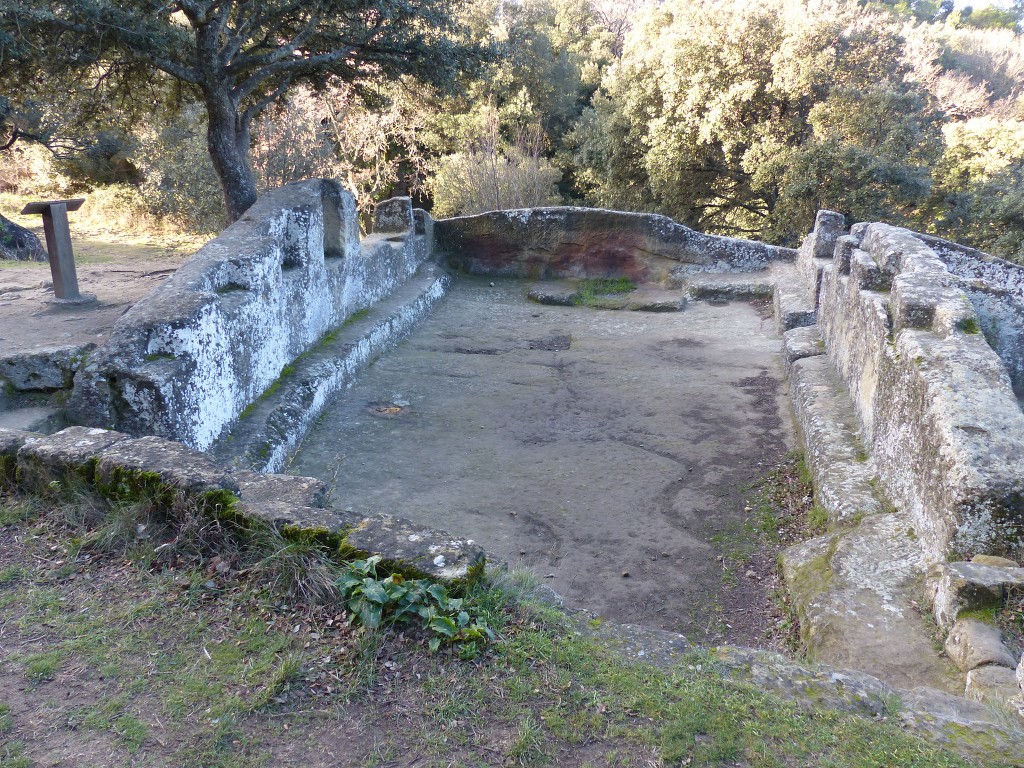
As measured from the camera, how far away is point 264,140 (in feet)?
57.1

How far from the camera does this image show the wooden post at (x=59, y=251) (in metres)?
7.66

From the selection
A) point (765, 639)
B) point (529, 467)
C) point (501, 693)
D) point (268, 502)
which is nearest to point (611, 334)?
point (529, 467)

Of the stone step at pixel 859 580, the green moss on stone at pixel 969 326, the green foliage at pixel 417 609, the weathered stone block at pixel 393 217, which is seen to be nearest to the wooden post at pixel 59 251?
the weathered stone block at pixel 393 217

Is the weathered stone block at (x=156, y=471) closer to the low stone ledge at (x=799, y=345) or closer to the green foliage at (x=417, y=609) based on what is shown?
the green foliage at (x=417, y=609)

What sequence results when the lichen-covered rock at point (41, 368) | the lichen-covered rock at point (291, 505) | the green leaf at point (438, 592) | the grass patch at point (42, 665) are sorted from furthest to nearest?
the lichen-covered rock at point (41, 368), the lichen-covered rock at point (291, 505), the green leaf at point (438, 592), the grass patch at point (42, 665)

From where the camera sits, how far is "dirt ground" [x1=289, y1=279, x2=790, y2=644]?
174 inches

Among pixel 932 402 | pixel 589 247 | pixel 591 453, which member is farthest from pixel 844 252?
pixel 589 247

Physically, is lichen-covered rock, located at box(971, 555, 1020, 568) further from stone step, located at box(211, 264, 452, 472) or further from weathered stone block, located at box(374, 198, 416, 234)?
weathered stone block, located at box(374, 198, 416, 234)

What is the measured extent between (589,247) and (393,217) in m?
2.83

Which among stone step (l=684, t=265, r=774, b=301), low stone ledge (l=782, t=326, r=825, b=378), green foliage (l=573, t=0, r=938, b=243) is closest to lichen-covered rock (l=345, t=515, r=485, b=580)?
low stone ledge (l=782, t=326, r=825, b=378)

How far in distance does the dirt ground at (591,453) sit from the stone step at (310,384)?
15cm

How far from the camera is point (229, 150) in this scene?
9102 mm

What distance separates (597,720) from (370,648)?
2.55 ft

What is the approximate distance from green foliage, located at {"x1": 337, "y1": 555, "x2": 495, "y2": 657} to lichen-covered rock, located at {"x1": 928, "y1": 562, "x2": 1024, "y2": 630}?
1912 millimetres
